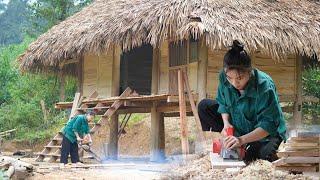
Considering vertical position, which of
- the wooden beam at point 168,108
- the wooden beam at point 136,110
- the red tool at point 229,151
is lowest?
the red tool at point 229,151

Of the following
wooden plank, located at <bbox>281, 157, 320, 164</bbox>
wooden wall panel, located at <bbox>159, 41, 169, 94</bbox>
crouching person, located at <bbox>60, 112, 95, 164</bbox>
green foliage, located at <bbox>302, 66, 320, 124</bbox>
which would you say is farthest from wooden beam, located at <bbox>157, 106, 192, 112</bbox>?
wooden plank, located at <bbox>281, 157, 320, 164</bbox>

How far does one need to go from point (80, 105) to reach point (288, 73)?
15.3 feet

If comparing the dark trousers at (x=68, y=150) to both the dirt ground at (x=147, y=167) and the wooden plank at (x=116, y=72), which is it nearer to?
the dirt ground at (x=147, y=167)

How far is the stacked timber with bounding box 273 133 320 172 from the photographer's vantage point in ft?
12.4

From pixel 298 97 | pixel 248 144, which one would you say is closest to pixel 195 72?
pixel 298 97

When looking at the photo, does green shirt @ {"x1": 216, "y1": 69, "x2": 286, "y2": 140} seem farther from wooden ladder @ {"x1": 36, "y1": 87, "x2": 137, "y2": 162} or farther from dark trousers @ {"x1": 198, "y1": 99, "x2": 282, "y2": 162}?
wooden ladder @ {"x1": 36, "y1": 87, "x2": 137, "y2": 162}

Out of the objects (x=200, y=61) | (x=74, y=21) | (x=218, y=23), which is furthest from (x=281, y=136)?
(x=74, y=21)

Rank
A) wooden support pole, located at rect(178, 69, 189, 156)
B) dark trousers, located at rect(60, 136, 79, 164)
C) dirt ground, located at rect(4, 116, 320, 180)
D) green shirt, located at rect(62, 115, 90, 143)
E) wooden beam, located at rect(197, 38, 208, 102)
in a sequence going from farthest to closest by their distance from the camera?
1. wooden beam, located at rect(197, 38, 208, 102)
2. green shirt, located at rect(62, 115, 90, 143)
3. dark trousers, located at rect(60, 136, 79, 164)
4. wooden support pole, located at rect(178, 69, 189, 156)
5. dirt ground, located at rect(4, 116, 320, 180)

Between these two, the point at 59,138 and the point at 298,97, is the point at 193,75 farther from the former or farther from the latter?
the point at 59,138

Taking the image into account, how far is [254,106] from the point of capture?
3.97 metres

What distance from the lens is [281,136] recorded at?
13.4 feet

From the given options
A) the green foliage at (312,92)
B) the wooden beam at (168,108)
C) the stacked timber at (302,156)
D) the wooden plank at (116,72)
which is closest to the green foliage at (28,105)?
the wooden plank at (116,72)

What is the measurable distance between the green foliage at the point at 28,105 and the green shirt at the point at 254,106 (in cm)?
1454

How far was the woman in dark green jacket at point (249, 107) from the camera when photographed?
383 centimetres
